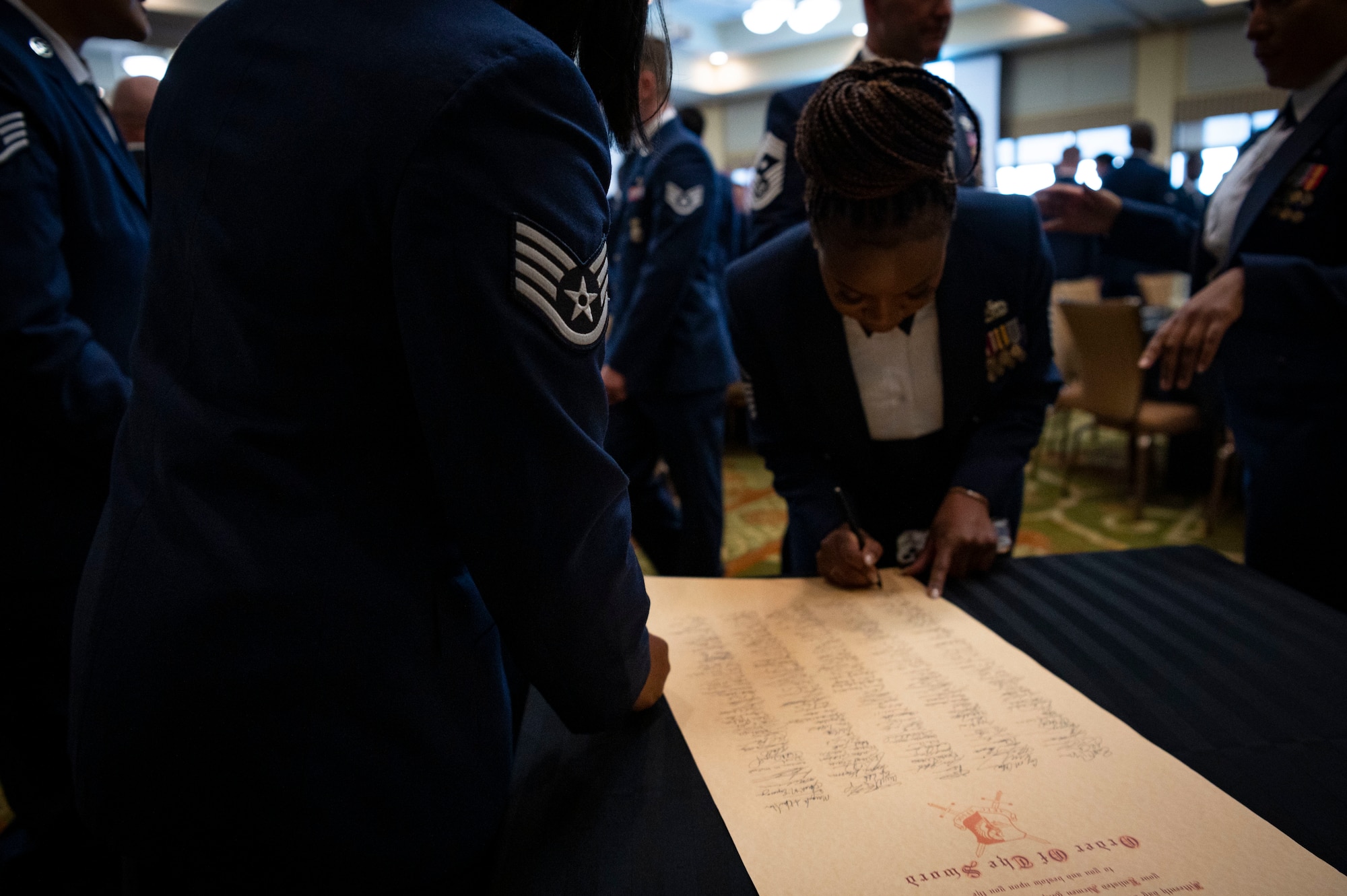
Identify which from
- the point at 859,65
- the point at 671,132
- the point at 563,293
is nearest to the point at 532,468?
the point at 563,293

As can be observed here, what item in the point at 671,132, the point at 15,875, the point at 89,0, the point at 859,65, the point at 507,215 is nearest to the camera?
the point at 507,215

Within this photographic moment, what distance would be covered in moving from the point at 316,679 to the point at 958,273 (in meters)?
0.95

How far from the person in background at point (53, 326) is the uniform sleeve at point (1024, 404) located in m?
1.16

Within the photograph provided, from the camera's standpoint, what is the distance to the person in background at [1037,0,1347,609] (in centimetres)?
122

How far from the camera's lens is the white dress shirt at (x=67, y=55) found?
1.18 meters

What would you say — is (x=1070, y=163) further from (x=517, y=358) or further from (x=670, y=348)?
(x=517, y=358)

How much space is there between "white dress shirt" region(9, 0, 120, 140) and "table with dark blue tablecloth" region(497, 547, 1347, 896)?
113cm

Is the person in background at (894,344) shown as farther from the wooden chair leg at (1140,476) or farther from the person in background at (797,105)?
the wooden chair leg at (1140,476)

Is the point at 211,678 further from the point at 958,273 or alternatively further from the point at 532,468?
the point at 958,273

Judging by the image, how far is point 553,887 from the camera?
0.55 metres

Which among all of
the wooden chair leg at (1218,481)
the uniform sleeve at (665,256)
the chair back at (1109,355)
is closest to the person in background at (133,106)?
the uniform sleeve at (665,256)

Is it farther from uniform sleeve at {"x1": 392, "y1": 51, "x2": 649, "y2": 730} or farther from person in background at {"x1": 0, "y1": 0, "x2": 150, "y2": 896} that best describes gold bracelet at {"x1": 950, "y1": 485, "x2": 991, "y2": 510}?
A: person in background at {"x1": 0, "y1": 0, "x2": 150, "y2": 896}

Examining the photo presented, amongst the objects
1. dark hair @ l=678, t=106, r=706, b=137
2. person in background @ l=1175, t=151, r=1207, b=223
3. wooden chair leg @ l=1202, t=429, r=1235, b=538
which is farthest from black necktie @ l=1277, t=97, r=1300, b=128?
dark hair @ l=678, t=106, r=706, b=137
